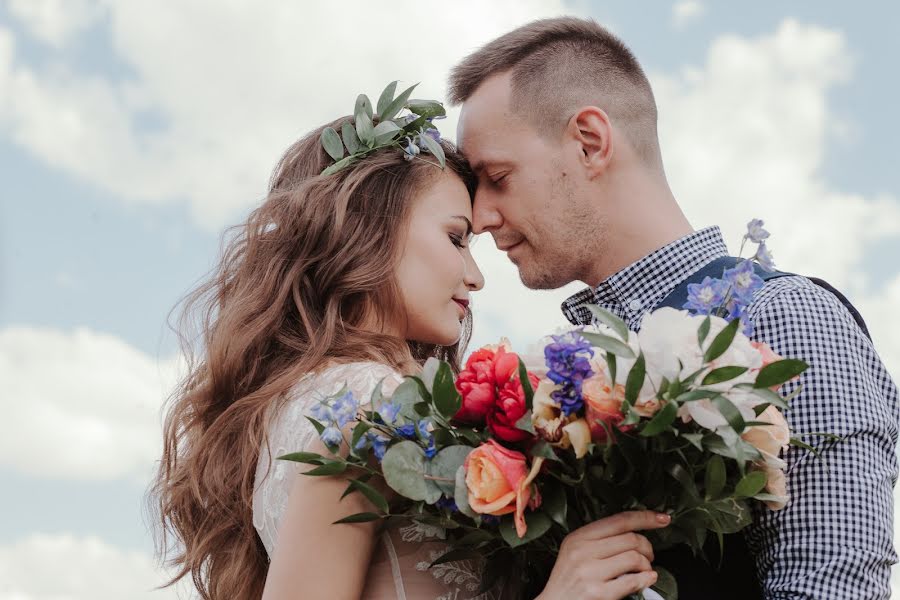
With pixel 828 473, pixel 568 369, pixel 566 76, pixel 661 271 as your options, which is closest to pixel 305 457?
pixel 568 369

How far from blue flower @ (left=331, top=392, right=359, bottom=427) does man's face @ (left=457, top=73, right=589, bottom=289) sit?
5.56ft

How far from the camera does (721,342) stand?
6.95 ft

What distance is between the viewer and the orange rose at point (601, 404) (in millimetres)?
2150

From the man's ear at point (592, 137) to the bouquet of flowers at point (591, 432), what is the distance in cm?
164

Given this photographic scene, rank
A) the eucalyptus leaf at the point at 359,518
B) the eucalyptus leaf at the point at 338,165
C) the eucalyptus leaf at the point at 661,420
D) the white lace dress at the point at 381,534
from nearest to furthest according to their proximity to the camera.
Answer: the eucalyptus leaf at the point at 661,420
the eucalyptus leaf at the point at 359,518
the white lace dress at the point at 381,534
the eucalyptus leaf at the point at 338,165

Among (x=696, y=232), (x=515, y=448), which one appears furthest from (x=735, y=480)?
(x=696, y=232)

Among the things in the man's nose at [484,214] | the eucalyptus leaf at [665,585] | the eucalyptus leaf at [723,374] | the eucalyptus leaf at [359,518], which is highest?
the man's nose at [484,214]

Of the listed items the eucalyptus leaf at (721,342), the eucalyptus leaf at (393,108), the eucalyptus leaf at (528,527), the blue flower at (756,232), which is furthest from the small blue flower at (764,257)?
the eucalyptus leaf at (393,108)

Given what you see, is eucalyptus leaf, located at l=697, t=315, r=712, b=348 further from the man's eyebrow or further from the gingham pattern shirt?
the man's eyebrow

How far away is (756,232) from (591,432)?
2.55ft

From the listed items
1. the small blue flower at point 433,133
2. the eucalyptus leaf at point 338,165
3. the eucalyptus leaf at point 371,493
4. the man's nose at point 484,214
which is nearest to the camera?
the eucalyptus leaf at point 371,493

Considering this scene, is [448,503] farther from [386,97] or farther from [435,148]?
[386,97]

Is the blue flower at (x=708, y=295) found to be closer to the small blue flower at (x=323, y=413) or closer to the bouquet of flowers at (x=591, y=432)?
the bouquet of flowers at (x=591, y=432)

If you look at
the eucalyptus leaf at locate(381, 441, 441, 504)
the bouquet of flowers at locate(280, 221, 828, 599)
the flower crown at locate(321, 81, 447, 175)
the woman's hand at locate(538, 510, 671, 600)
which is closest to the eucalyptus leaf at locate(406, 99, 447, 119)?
the flower crown at locate(321, 81, 447, 175)
